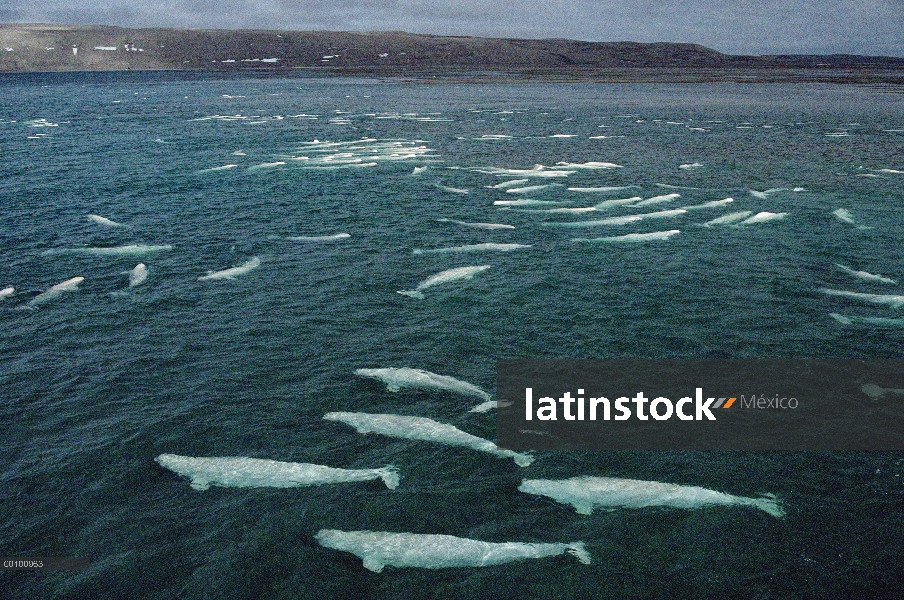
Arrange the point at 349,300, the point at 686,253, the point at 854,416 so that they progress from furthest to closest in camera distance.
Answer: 1. the point at 686,253
2. the point at 349,300
3. the point at 854,416

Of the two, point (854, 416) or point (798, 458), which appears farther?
point (854, 416)

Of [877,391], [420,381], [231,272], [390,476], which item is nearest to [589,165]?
[231,272]

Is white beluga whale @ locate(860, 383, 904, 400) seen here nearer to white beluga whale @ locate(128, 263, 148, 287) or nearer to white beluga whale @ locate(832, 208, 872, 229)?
white beluga whale @ locate(832, 208, 872, 229)

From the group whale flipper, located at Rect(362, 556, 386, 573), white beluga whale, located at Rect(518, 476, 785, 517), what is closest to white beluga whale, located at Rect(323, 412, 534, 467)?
white beluga whale, located at Rect(518, 476, 785, 517)

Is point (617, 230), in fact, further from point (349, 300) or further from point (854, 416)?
point (854, 416)

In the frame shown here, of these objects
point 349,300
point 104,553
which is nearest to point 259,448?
point 104,553

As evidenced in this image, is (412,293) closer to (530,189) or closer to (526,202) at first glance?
(526,202)

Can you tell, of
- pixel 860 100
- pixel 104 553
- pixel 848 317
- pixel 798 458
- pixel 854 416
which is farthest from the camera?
pixel 860 100
